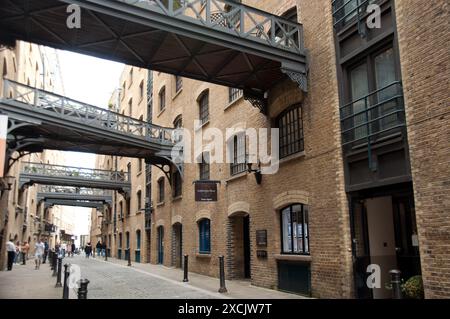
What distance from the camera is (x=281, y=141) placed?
12.9m

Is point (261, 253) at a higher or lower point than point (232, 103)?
lower

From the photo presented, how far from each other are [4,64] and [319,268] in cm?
1500

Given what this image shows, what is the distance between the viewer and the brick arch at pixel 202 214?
57.8ft

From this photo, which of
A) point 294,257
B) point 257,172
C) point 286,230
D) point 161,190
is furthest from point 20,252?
point 294,257

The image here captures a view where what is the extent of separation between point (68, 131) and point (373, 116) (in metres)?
13.6

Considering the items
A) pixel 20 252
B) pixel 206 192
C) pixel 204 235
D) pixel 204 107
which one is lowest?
pixel 20 252

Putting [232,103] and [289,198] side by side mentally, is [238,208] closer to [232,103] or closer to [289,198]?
[289,198]

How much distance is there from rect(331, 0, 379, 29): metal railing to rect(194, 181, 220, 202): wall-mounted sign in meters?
6.89

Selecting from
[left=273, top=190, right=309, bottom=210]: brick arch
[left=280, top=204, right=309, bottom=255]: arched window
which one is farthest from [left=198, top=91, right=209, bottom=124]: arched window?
[left=280, top=204, right=309, bottom=255]: arched window

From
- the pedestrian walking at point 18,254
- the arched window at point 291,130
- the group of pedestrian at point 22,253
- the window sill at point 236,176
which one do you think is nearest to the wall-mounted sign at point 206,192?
the window sill at point 236,176

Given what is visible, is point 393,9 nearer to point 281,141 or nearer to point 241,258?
point 281,141

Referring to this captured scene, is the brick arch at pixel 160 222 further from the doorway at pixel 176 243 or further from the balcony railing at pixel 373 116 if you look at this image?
the balcony railing at pixel 373 116

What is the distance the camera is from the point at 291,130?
12492 mm

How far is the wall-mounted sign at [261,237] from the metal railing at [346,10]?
20.0ft
